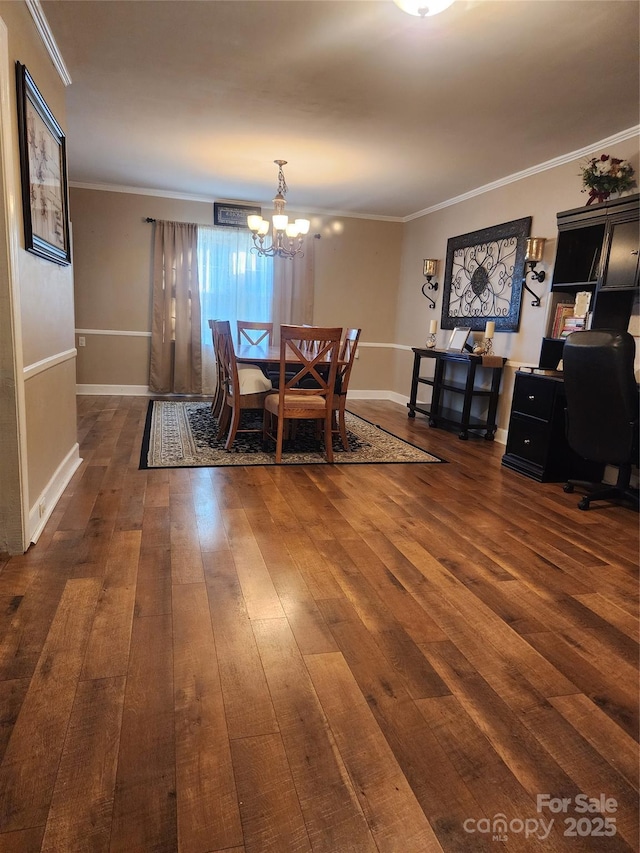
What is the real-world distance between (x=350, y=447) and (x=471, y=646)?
2672 millimetres

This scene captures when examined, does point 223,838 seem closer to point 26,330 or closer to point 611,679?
point 611,679

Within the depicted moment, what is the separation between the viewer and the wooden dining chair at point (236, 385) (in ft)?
12.8

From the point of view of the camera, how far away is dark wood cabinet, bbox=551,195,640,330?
10.3 feet

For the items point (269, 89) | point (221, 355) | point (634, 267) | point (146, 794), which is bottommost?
point (146, 794)

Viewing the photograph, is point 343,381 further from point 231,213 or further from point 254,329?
point 231,213

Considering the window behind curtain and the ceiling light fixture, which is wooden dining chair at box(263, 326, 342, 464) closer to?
the ceiling light fixture

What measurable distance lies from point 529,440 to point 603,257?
1323mm

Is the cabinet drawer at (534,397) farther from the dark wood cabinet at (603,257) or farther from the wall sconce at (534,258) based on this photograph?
the wall sconce at (534,258)

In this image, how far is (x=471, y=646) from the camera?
172 cm

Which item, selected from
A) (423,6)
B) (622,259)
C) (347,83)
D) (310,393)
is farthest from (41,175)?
(622,259)

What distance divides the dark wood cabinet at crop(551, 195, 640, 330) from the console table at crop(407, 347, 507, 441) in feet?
3.11

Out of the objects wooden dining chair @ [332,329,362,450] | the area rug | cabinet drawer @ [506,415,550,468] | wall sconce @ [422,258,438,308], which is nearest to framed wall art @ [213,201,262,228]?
wall sconce @ [422,258,438,308]

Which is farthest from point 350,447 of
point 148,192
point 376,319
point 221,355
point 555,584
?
point 148,192

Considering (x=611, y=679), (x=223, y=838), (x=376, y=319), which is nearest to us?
(x=223, y=838)
